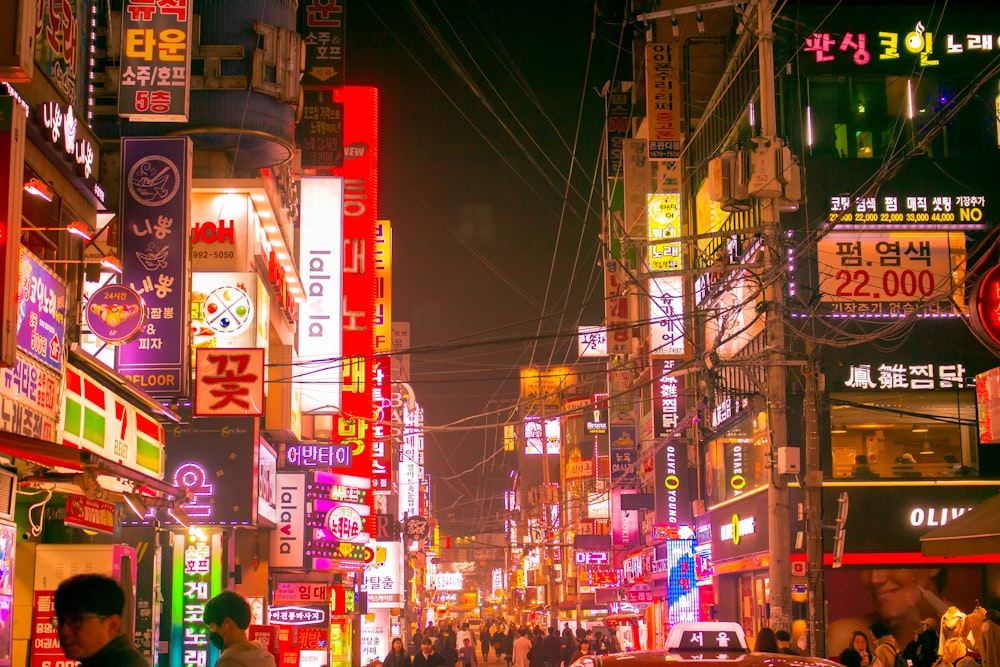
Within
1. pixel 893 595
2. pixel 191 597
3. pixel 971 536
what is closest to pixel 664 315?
pixel 893 595

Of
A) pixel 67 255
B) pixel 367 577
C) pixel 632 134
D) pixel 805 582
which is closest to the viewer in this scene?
pixel 67 255

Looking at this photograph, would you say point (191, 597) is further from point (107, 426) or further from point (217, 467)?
point (107, 426)

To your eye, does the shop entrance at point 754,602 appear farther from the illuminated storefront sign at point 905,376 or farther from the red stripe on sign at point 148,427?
the red stripe on sign at point 148,427

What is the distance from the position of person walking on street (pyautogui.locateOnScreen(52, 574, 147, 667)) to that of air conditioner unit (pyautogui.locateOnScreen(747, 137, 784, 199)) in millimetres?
16324

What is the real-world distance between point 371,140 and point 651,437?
625 inches

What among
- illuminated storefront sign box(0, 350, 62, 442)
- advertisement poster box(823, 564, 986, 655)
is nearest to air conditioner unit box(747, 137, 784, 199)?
illuminated storefront sign box(0, 350, 62, 442)

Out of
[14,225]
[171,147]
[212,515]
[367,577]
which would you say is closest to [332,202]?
[212,515]

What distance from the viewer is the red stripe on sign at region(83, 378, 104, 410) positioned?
14.1 meters

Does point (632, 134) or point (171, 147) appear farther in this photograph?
point (632, 134)

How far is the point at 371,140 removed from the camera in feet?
113

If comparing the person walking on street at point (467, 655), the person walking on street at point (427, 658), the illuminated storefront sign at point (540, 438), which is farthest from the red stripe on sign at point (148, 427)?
the illuminated storefront sign at point (540, 438)

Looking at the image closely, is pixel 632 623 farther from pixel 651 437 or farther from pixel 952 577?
pixel 952 577

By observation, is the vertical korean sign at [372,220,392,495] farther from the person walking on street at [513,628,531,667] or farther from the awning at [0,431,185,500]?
the awning at [0,431,185,500]

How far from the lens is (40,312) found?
41.0 feet
